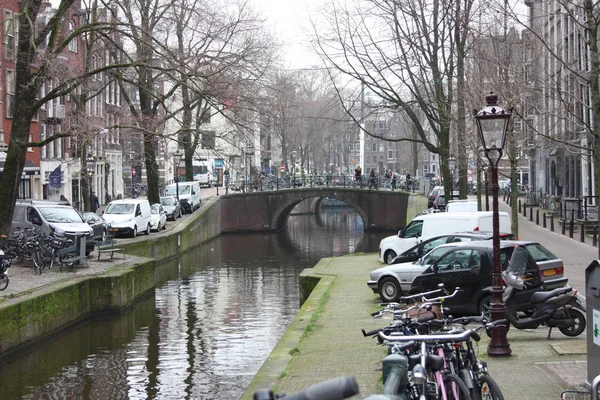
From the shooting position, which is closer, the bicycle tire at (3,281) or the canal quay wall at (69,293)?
the canal quay wall at (69,293)

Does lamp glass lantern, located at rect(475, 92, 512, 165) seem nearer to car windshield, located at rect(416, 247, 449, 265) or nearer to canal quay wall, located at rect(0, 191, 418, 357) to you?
car windshield, located at rect(416, 247, 449, 265)

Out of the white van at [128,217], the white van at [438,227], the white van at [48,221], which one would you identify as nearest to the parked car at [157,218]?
the white van at [128,217]

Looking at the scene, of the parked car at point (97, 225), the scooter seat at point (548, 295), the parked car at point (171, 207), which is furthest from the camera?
the parked car at point (171, 207)

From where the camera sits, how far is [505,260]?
17.7 m

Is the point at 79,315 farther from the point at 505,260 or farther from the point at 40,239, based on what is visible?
the point at 505,260

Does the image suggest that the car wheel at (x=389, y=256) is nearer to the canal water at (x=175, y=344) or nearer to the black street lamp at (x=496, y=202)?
the canal water at (x=175, y=344)

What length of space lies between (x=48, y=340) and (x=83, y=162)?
14.7 meters

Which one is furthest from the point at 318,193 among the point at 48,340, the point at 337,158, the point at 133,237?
the point at 337,158

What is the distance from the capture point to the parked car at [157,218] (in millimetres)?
45281

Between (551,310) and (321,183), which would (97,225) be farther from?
(321,183)

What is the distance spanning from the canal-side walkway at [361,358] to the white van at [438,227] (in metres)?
7.83

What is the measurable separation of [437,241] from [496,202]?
38.3ft

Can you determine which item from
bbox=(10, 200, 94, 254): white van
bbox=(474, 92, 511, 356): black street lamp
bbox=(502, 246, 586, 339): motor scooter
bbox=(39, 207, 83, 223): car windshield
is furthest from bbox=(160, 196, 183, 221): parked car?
bbox=(474, 92, 511, 356): black street lamp

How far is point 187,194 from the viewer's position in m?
57.6
